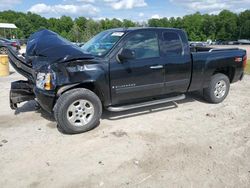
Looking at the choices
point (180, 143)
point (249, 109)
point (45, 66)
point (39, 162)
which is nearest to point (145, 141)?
point (180, 143)

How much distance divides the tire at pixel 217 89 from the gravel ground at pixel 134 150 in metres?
0.56

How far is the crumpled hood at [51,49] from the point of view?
4.87 meters

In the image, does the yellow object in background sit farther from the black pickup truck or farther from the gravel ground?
the black pickup truck

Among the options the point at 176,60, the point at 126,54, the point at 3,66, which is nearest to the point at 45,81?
the point at 126,54

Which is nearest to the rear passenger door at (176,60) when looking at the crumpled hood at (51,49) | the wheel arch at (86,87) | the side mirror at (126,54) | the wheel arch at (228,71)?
the side mirror at (126,54)

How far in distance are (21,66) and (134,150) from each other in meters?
2.98

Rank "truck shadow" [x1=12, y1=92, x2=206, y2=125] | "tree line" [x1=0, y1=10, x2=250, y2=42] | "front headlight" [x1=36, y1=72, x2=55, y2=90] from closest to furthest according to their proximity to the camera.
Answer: "front headlight" [x1=36, y1=72, x2=55, y2=90] → "truck shadow" [x1=12, y1=92, x2=206, y2=125] → "tree line" [x1=0, y1=10, x2=250, y2=42]

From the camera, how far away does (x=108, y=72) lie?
5070mm

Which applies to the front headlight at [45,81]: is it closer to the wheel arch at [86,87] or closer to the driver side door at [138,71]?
the wheel arch at [86,87]

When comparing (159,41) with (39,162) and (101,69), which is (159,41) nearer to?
(101,69)

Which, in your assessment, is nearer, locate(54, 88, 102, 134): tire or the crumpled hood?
locate(54, 88, 102, 134): tire

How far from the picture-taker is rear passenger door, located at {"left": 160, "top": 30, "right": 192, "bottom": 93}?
5.78 meters

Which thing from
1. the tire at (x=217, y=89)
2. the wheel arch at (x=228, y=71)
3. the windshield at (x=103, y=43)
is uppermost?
the windshield at (x=103, y=43)

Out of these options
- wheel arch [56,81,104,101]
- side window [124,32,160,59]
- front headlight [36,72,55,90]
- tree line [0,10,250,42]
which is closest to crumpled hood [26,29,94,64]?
front headlight [36,72,55,90]
